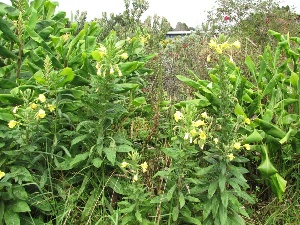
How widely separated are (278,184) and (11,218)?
154 cm

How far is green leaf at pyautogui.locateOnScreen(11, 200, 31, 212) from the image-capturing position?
7.50 feet

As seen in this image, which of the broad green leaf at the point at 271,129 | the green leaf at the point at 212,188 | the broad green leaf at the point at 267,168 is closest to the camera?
the green leaf at the point at 212,188

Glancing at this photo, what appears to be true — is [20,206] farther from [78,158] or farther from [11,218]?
[78,158]

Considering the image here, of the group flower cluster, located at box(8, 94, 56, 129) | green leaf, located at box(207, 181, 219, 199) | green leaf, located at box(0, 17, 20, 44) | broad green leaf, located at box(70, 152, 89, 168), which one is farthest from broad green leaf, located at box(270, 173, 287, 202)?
green leaf, located at box(0, 17, 20, 44)

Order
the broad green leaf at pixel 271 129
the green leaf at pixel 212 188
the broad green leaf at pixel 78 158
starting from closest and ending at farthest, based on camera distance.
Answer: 1. the green leaf at pixel 212 188
2. the broad green leaf at pixel 78 158
3. the broad green leaf at pixel 271 129

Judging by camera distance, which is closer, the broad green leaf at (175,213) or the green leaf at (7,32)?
the broad green leaf at (175,213)

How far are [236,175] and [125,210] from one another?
0.61 meters

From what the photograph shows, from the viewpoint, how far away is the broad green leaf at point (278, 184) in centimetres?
257

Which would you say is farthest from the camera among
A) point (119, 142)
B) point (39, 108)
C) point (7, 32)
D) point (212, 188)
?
point (7, 32)

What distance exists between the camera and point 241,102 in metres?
2.86

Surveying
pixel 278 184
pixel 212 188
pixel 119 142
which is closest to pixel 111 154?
pixel 119 142

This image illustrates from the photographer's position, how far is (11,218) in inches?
90.0

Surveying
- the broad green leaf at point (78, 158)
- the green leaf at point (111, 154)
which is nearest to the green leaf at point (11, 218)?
the broad green leaf at point (78, 158)

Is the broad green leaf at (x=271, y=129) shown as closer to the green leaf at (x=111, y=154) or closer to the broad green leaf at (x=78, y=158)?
the green leaf at (x=111, y=154)
